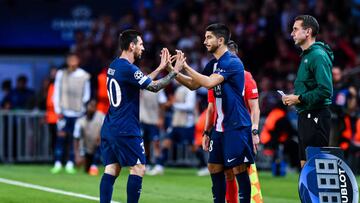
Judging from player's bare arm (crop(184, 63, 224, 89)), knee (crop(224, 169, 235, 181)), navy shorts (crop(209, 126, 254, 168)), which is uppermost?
player's bare arm (crop(184, 63, 224, 89))

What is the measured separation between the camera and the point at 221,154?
12.5m

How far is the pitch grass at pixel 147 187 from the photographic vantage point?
15.2 metres

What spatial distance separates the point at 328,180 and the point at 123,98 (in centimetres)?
260

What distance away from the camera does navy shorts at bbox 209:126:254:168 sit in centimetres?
1227

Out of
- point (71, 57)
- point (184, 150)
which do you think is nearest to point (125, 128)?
Result: point (71, 57)

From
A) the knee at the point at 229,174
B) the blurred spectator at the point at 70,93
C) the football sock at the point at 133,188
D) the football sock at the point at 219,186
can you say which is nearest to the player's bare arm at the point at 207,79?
the football sock at the point at 219,186

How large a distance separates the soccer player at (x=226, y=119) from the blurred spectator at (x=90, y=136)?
8.19m

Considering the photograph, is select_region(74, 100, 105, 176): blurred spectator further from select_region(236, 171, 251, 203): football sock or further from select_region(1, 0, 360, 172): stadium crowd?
select_region(236, 171, 251, 203): football sock

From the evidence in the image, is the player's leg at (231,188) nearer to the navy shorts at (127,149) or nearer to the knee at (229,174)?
the knee at (229,174)

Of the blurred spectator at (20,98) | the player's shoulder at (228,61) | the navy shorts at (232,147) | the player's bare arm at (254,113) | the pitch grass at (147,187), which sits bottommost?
the pitch grass at (147,187)

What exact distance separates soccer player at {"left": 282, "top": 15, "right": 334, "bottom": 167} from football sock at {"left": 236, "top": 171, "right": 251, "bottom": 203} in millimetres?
796

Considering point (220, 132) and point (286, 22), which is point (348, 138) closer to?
point (286, 22)

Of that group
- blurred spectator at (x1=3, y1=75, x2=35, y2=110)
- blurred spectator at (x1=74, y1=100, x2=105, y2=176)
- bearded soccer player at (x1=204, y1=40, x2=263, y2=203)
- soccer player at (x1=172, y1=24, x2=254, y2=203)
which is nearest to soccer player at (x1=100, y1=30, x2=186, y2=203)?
soccer player at (x1=172, y1=24, x2=254, y2=203)

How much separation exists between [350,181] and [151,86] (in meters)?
2.58
